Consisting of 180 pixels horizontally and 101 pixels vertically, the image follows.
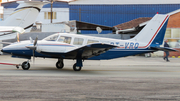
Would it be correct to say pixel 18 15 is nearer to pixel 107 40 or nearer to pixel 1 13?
pixel 107 40

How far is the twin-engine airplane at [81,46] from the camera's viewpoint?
13.3 metres

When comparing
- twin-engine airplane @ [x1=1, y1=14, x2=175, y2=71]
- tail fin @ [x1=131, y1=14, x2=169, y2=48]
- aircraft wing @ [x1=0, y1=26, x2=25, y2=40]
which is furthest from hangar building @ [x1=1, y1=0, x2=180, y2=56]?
twin-engine airplane @ [x1=1, y1=14, x2=175, y2=71]

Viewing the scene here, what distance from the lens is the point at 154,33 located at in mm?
15797

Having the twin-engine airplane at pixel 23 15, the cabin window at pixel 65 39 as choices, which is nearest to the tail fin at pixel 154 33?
the cabin window at pixel 65 39

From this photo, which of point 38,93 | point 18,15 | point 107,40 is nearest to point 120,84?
point 38,93

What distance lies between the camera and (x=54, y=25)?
30.1 meters

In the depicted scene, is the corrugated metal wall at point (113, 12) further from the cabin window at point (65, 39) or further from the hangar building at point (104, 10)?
the cabin window at point (65, 39)

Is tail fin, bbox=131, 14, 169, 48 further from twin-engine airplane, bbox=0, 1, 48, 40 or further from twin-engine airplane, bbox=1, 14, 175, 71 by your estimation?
twin-engine airplane, bbox=0, 1, 48, 40

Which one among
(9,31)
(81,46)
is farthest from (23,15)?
(81,46)

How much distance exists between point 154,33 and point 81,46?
5.34 m

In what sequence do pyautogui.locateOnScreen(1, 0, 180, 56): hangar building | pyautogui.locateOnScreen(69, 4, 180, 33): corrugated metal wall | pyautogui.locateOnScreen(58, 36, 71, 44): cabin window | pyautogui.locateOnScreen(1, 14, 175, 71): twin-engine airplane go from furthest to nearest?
1. pyautogui.locateOnScreen(69, 4, 180, 33): corrugated metal wall
2. pyautogui.locateOnScreen(1, 0, 180, 56): hangar building
3. pyautogui.locateOnScreen(58, 36, 71, 44): cabin window
4. pyautogui.locateOnScreen(1, 14, 175, 71): twin-engine airplane

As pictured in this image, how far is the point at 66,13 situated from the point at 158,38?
35.9 meters

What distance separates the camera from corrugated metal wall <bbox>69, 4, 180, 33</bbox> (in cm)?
4994

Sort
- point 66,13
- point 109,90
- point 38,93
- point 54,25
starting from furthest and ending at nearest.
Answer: point 66,13, point 54,25, point 109,90, point 38,93
